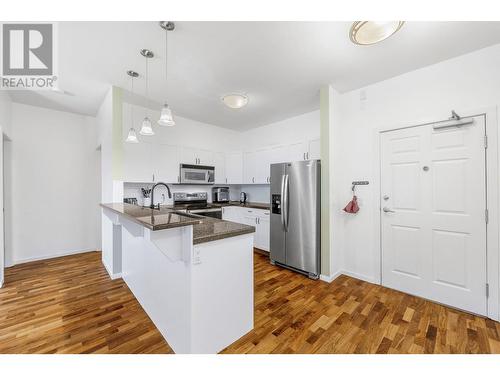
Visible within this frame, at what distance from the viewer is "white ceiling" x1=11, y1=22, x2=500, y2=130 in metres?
1.74

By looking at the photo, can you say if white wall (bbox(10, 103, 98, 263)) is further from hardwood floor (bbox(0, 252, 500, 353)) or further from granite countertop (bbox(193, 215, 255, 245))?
granite countertop (bbox(193, 215, 255, 245))

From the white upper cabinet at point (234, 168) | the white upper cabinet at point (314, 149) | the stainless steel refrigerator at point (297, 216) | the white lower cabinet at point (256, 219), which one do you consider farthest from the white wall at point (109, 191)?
the white upper cabinet at point (314, 149)

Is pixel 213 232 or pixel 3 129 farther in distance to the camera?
pixel 3 129

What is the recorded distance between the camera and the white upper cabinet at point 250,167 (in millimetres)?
4544

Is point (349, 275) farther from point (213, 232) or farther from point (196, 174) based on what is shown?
point (196, 174)

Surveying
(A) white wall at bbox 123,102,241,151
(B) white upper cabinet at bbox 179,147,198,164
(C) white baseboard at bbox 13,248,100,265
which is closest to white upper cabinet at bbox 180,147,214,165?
(B) white upper cabinet at bbox 179,147,198,164

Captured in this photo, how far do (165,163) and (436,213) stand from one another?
13.1ft

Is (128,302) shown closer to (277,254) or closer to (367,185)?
(277,254)

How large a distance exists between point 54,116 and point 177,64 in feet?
9.94

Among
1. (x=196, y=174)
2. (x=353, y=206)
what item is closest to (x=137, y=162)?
(x=196, y=174)

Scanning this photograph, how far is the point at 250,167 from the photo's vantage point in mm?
4648

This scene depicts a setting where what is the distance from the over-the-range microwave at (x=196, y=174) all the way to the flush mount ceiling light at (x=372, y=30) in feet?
10.7

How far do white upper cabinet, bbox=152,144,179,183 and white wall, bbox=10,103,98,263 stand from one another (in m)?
1.44

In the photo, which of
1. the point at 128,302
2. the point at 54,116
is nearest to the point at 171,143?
the point at 54,116
